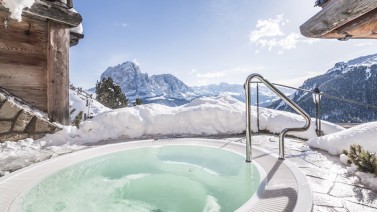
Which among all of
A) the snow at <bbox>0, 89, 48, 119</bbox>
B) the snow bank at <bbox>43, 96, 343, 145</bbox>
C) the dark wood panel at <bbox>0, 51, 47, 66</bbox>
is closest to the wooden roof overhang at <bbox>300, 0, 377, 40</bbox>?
the snow bank at <bbox>43, 96, 343, 145</bbox>

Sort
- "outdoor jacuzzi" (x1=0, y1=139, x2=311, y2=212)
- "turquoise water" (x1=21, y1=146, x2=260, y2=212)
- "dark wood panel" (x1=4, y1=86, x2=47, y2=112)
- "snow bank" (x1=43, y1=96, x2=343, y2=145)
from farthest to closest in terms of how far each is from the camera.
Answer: "snow bank" (x1=43, y1=96, x2=343, y2=145), "dark wood panel" (x1=4, y1=86, x2=47, y2=112), "turquoise water" (x1=21, y1=146, x2=260, y2=212), "outdoor jacuzzi" (x1=0, y1=139, x2=311, y2=212)

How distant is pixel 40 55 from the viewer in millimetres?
5996

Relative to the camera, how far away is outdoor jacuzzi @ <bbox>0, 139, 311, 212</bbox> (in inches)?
114

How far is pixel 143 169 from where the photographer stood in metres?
4.86

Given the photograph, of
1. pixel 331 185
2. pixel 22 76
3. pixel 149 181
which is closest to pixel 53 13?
pixel 22 76

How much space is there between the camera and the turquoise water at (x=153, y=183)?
126 inches

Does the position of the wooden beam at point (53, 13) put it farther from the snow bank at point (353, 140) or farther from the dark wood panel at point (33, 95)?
the snow bank at point (353, 140)

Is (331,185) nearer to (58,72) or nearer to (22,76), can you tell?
(58,72)

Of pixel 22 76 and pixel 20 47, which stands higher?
pixel 20 47

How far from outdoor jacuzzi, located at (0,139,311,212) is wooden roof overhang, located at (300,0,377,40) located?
1.53 m

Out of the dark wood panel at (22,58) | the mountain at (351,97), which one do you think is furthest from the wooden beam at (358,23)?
the mountain at (351,97)

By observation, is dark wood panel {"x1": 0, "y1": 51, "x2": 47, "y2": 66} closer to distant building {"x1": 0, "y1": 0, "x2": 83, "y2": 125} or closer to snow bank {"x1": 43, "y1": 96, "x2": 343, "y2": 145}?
distant building {"x1": 0, "y1": 0, "x2": 83, "y2": 125}

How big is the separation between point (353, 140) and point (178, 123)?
4.09 m

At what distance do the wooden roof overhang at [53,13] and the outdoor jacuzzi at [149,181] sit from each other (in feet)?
11.5
